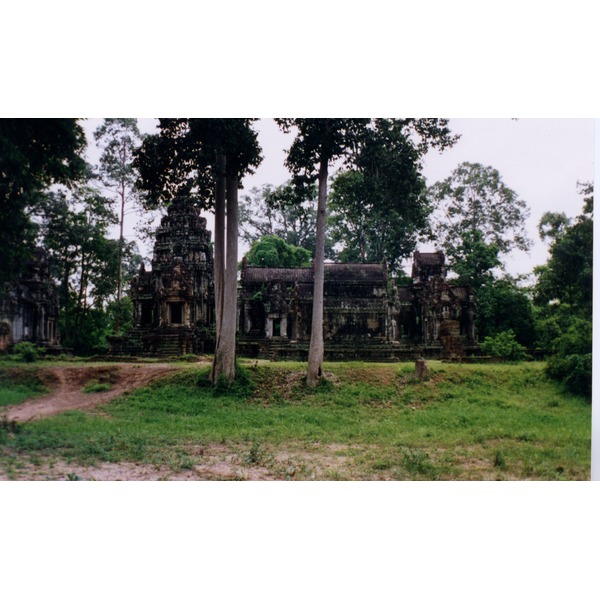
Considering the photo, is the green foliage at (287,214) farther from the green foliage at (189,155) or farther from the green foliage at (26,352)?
the green foliage at (26,352)

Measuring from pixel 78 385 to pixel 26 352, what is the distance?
79 cm

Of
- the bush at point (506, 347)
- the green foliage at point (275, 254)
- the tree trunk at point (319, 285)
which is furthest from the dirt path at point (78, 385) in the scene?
the bush at point (506, 347)

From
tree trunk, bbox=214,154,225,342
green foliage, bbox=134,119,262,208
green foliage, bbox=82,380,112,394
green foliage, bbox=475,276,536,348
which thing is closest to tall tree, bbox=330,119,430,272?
green foliage, bbox=475,276,536,348

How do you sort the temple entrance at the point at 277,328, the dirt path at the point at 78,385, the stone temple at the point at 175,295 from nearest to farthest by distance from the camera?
the dirt path at the point at 78,385
the stone temple at the point at 175,295
the temple entrance at the point at 277,328

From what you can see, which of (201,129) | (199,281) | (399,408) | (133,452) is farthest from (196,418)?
(199,281)

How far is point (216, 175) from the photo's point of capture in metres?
7.16

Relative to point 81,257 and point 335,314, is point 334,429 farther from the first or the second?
point 81,257

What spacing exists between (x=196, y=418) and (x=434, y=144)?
4878mm

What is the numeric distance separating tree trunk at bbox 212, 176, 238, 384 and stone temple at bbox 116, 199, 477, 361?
634 millimetres

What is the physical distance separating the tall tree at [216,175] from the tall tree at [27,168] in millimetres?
862

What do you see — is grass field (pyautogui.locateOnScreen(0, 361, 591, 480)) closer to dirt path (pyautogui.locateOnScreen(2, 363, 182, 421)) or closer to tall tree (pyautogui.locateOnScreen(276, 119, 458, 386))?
dirt path (pyautogui.locateOnScreen(2, 363, 182, 421))

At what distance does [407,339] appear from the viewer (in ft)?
27.7

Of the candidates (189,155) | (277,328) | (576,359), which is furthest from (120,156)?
(576,359)

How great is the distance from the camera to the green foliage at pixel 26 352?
626 cm
